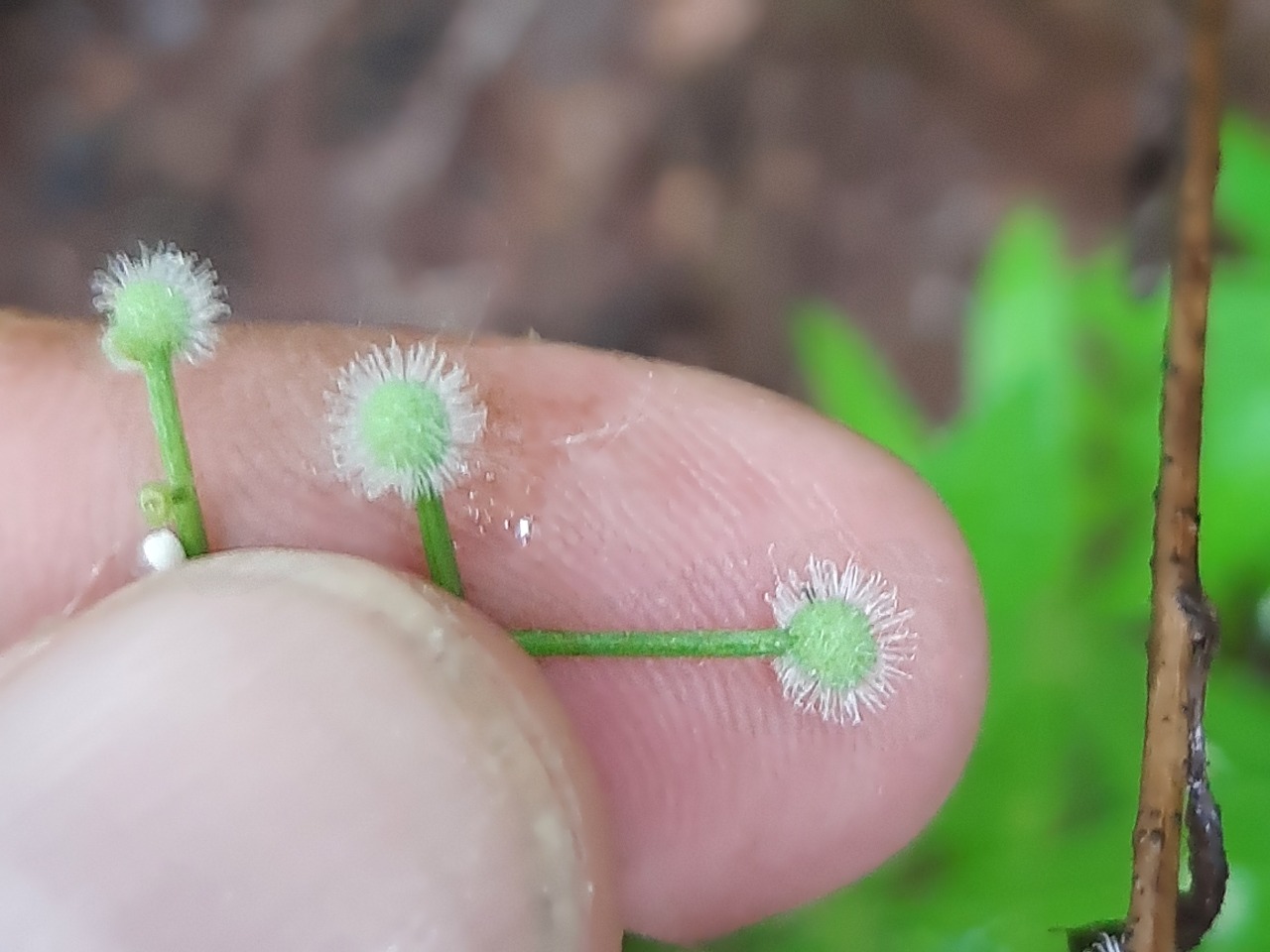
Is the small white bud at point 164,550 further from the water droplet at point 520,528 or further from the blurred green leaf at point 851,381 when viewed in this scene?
the blurred green leaf at point 851,381

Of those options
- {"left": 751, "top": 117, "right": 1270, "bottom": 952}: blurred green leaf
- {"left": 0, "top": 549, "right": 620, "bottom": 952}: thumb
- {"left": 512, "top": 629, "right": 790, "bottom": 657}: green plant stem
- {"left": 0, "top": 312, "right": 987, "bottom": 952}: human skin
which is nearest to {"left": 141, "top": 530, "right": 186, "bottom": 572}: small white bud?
{"left": 0, "top": 549, "right": 620, "bottom": 952}: thumb

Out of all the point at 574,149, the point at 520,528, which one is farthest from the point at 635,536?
the point at 574,149

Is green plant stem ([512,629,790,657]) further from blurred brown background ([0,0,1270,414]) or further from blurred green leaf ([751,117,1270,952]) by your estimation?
blurred brown background ([0,0,1270,414])

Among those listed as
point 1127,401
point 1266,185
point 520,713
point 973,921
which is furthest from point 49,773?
point 1266,185

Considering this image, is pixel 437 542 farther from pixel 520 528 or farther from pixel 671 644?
pixel 520 528

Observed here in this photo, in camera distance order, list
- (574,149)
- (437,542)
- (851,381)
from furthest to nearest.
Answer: (574,149) < (851,381) < (437,542)

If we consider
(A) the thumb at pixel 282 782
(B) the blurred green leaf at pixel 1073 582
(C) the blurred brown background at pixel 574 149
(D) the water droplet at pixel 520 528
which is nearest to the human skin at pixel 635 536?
(D) the water droplet at pixel 520 528

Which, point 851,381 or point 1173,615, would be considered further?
point 851,381

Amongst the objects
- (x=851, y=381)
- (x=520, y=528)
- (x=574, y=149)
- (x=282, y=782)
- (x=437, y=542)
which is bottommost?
(x=282, y=782)
